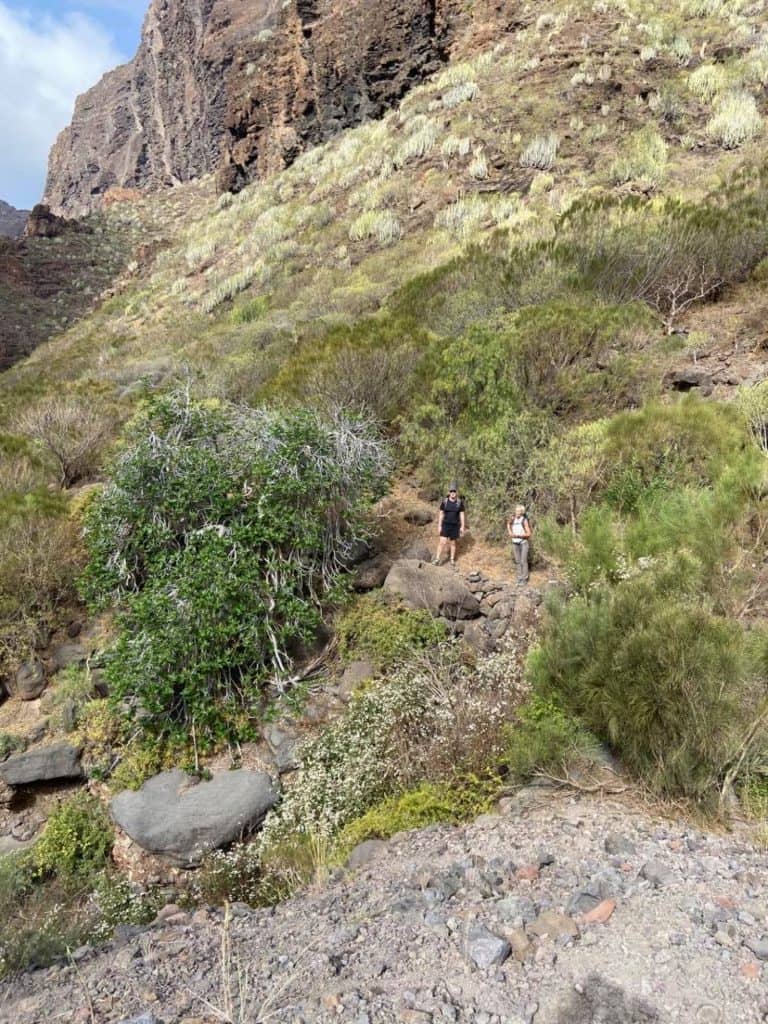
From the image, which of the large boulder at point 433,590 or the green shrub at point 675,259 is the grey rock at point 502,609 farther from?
the green shrub at point 675,259

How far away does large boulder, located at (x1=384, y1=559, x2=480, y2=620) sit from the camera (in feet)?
18.8

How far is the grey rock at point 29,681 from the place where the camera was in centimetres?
590

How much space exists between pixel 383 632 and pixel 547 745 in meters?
2.22

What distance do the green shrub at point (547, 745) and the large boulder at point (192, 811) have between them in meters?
2.03

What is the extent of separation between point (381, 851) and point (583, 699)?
1.50 metres

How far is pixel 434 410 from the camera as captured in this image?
820cm

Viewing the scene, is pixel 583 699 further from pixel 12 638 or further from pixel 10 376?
pixel 10 376

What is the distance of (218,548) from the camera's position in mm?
5391

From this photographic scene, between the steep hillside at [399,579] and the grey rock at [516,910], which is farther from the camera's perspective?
the steep hillside at [399,579]

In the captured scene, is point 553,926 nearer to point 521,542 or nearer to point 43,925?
point 43,925

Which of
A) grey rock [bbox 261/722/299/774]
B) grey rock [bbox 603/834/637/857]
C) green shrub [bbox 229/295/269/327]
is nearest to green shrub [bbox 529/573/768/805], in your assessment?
grey rock [bbox 603/834/637/857]

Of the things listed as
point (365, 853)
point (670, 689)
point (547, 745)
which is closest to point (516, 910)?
point (547, 745)

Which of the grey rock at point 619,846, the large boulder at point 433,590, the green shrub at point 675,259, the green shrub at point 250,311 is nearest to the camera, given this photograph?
the grey rock at point 619,846

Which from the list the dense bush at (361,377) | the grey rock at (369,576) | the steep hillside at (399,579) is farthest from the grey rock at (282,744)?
the dense bush at (361,377)
